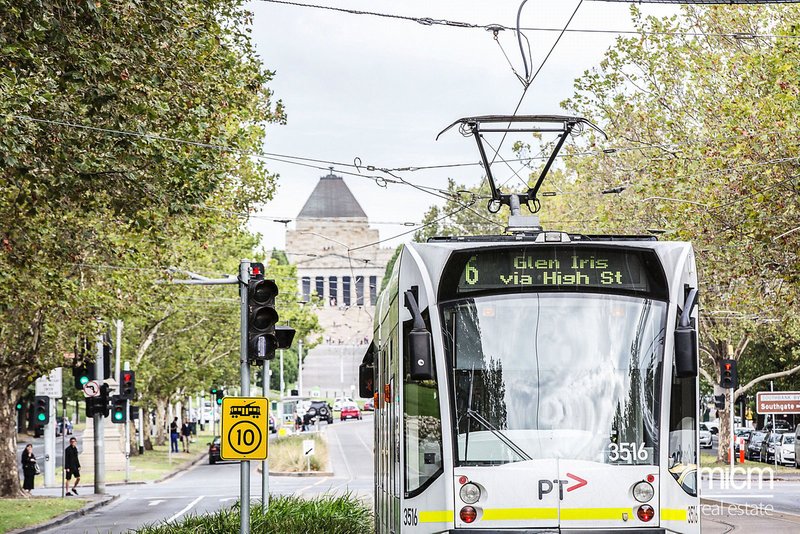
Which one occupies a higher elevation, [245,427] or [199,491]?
[245,427]

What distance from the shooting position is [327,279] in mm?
123250

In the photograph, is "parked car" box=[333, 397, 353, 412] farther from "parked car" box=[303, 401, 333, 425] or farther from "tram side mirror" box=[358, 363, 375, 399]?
"tram side mirror" box=[358, 363, 375, 399]

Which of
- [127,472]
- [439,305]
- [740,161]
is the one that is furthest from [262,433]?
[127,472]

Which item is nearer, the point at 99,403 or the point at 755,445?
the point at 99,403

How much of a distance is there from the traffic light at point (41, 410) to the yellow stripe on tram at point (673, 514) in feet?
95.8

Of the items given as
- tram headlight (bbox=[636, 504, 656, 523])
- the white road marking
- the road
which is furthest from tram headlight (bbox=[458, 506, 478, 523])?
the white road marking

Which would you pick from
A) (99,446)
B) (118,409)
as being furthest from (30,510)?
(118,409)

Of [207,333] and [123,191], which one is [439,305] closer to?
[123,191]

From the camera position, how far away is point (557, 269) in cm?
1060

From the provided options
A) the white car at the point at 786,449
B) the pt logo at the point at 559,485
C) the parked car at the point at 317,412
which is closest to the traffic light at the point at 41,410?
the white car at the point at 786,449

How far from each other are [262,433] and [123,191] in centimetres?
663

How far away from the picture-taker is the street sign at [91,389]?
35.3m

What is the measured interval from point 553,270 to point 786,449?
134 feet

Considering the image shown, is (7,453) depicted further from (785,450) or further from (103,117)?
(785,450)
